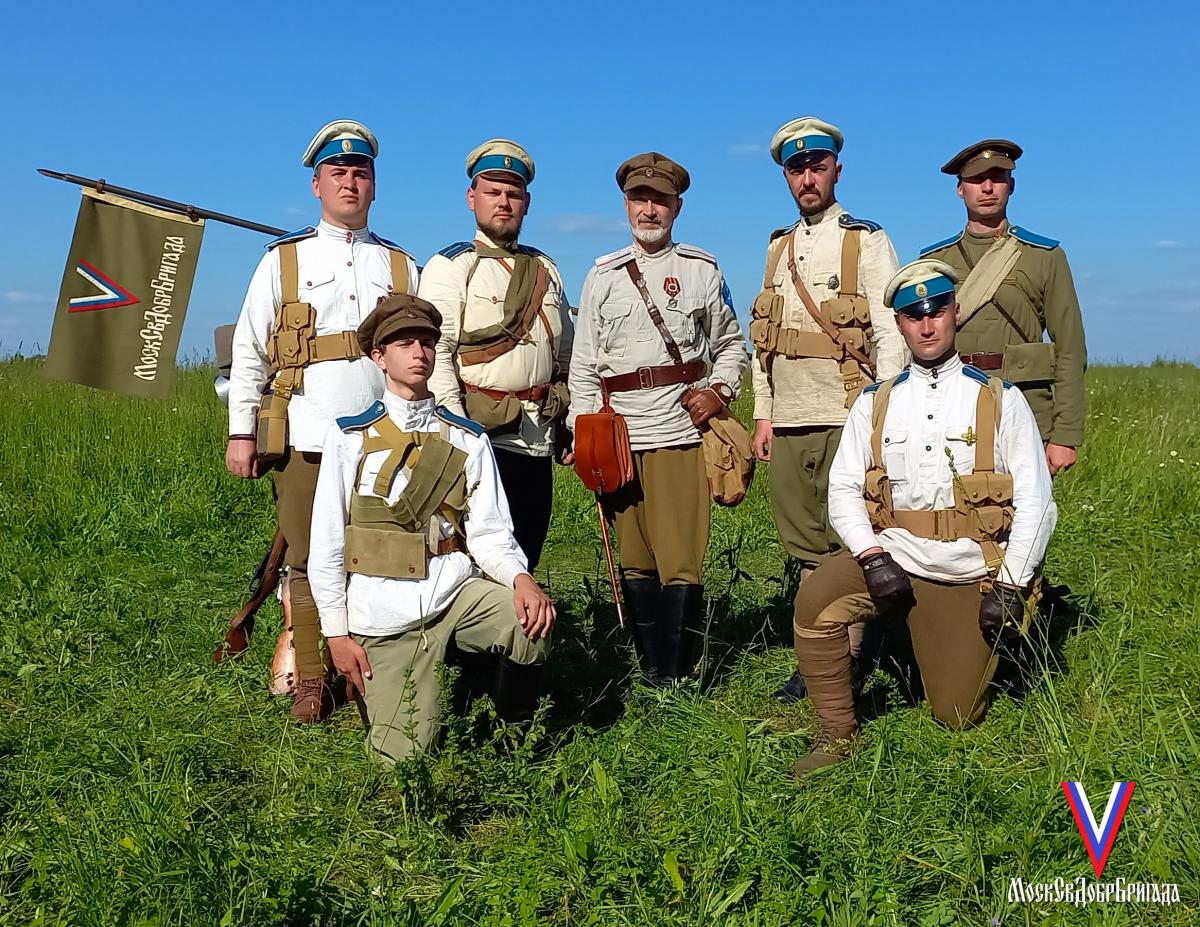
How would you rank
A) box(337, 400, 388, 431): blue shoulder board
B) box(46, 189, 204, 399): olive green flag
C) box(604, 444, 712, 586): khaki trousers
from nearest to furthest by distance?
box(337, 400, 388, 431): blue shoulder board
box(604, 444, 712, 586): khaki trousers
box(46, 189, 204, 399): olive green flag

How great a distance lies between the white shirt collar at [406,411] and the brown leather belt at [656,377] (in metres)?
1.15

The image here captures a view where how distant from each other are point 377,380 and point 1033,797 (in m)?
3.14

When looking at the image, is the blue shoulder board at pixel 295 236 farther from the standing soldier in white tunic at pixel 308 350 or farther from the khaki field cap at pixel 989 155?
the khaki field cap at pixel 989 155

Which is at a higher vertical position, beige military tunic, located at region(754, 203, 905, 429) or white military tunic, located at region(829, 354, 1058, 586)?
beige military tunic, located at region(754, 203, 905, 429)

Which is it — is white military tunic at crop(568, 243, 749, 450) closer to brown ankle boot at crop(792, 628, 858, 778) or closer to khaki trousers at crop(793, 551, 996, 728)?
khaki trousers at crop(793, 551, 996, 728)

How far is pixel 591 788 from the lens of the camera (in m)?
3.61

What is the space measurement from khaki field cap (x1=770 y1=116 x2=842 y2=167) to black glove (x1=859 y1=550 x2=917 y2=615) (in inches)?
76.3

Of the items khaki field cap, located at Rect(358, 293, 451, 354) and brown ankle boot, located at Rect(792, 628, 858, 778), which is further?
brown ankle boot, located at Rect(792, 628, 858, 778)

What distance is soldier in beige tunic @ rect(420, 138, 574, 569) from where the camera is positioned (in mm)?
4703

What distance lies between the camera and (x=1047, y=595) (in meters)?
5.19

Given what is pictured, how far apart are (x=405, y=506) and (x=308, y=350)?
1162 mm

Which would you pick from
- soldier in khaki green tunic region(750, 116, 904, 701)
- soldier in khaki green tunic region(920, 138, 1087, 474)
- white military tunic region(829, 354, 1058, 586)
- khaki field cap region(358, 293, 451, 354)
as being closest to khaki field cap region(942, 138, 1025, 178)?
soldier in khaki green tunic region(920, 138, 1087, 474)

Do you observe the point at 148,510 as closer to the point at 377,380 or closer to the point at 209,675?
the point at 209,675

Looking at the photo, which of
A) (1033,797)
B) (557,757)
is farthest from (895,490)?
(557,757)
